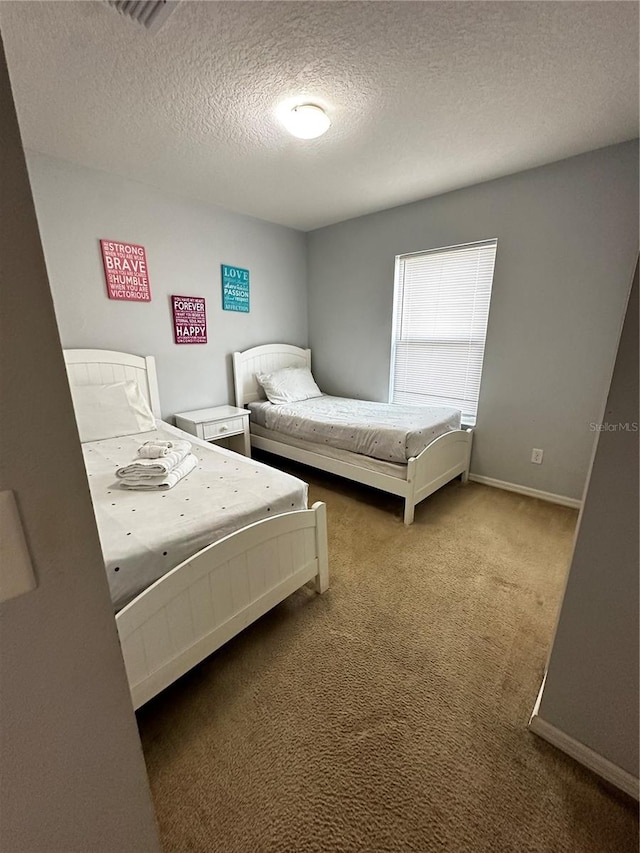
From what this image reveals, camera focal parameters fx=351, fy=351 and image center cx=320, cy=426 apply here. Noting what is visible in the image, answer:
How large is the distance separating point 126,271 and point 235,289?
3.06 ft

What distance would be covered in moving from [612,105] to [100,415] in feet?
10.8

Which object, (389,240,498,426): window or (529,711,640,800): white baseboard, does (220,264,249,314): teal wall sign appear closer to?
(389,240,498,426): window

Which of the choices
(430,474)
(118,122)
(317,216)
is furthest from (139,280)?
(430,474)

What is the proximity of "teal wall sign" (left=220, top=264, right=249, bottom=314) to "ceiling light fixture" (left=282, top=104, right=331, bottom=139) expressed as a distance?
59.7 inches

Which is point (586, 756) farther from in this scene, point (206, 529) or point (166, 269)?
point (166, 269)

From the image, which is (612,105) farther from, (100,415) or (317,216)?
(100,415)

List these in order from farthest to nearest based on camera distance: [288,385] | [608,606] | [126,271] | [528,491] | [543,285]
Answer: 1. [288,385]
2. [528,491]
3. [126,271]
4. [543,285]
5. [608,606]

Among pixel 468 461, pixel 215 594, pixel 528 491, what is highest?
pixel 215 594

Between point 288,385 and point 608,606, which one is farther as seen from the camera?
point 288,385

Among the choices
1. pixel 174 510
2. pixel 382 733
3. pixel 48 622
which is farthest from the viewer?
pixel 174 510

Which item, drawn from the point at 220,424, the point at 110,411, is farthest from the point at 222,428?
the point at 110,411

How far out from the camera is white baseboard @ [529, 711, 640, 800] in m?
1.01

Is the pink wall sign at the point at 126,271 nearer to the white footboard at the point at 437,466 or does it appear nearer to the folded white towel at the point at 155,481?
the folded white towel at the point at 155,481

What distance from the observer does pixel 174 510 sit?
54.8 inches
